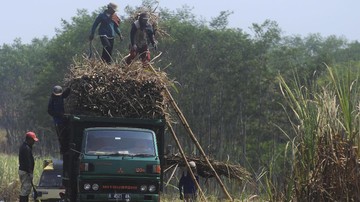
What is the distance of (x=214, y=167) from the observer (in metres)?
17.3

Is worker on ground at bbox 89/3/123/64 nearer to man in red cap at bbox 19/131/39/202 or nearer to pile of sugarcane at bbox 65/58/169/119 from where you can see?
pile of sugarcane at bbox 65/58/169/119

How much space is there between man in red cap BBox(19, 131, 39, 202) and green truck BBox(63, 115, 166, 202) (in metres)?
1.62

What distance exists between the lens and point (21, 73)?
89562 millimetres

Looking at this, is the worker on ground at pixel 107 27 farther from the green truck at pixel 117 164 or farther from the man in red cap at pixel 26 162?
the green truck at pixel 117 164

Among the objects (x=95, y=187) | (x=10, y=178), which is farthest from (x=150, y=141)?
(x=10, y=178)

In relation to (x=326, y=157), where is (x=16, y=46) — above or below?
above

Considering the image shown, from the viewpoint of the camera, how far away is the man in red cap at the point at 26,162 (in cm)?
1416

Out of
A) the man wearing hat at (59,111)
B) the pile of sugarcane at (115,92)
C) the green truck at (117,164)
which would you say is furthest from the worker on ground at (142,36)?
the green truck at (117,164)

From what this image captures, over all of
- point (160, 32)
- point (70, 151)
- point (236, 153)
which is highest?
point (160, 32)

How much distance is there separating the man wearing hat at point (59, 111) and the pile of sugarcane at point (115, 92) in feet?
0.61

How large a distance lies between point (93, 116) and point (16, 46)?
96502 millimetres

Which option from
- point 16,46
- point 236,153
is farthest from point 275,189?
point 16,46

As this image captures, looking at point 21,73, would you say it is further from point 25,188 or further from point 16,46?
point 25,188

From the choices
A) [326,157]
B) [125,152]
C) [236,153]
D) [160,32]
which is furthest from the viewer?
[236,153]
